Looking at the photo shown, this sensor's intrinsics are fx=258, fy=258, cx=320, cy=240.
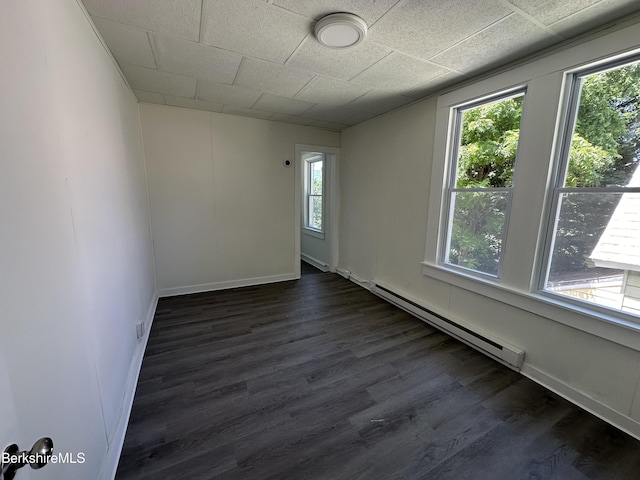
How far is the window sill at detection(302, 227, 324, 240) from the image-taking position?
507cm

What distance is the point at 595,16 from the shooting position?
5.13ft

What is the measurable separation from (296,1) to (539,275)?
2.56m

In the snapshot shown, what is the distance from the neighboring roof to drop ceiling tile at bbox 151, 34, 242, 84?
2892 mm

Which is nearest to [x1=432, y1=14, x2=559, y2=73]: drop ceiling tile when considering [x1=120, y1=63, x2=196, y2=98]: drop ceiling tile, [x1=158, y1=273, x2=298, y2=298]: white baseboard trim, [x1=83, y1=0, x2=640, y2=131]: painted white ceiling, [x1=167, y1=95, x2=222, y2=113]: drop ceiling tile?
[x1=83, y1=0, x2=640, y2=131]: painted white ceiling

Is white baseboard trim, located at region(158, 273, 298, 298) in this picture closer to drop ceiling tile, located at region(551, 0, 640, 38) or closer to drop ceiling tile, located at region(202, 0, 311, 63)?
drop ceiling tile, located at region(202, 0, 311, 63)

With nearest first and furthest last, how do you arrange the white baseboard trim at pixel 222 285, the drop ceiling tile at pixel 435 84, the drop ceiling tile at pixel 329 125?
1. the drop ceiling tile at pixel 435 84
2. the white baseboard trim at pixel 222 285
3. the drop ceiling tile at pixel 329 125

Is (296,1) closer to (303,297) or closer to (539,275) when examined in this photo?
(539,275)

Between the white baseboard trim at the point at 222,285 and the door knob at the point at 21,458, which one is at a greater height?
the door knob at the point at 21,458

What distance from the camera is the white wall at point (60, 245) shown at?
721 mm

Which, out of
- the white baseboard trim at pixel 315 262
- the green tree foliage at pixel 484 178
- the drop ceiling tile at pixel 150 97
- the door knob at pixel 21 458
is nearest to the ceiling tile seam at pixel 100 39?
the drop ceiling tile at pixel 150 97

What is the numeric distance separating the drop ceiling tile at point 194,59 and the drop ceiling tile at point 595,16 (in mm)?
2233

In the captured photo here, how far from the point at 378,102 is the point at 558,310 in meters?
2.65

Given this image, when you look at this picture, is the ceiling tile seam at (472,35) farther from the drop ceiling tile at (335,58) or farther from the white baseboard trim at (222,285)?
the white baseboard trim at (222,285)

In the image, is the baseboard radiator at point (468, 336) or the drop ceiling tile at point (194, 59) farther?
the baseboard radiator at point (468, 336)
